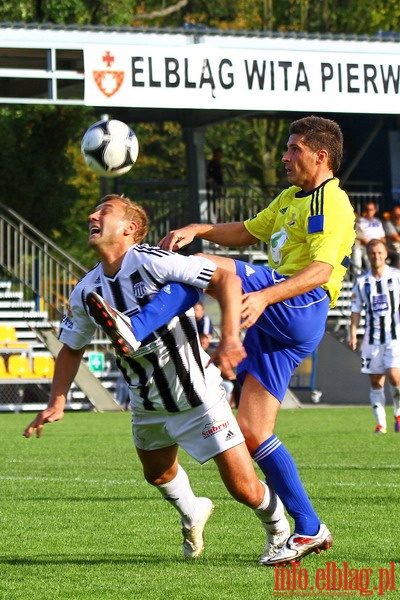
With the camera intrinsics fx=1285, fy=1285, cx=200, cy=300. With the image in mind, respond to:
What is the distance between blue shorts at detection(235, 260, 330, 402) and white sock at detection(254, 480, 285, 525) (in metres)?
0.47

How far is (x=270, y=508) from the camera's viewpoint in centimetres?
623

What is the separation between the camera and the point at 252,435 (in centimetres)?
625

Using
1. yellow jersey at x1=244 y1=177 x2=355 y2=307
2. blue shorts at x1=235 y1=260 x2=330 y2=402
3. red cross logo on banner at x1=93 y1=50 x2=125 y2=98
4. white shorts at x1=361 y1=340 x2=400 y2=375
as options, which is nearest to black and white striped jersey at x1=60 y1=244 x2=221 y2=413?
blue shorts at x1=235 y1=260 x2=330 y2=402

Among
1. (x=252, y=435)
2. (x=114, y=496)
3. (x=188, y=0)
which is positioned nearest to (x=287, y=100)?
(x=114, y=496)

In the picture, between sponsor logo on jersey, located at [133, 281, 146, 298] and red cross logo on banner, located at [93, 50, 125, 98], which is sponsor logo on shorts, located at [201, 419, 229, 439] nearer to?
sponsor logo on jersey, located at [133, 281, 146, 298]

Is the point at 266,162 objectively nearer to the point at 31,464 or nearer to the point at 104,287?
the point at 31,464

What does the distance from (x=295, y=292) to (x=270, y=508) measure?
3.62 ft

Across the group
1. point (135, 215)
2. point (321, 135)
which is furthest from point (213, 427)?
point (321, 135)

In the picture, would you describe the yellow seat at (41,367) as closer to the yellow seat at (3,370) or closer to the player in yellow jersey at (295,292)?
the yellow seat at (3,370)

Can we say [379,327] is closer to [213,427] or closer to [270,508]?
[270,508]

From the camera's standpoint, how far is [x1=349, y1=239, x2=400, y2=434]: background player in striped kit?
1519 cm

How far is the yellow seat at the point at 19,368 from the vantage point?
22359 millimetres

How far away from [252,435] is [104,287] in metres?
1.06

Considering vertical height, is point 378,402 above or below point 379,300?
below
